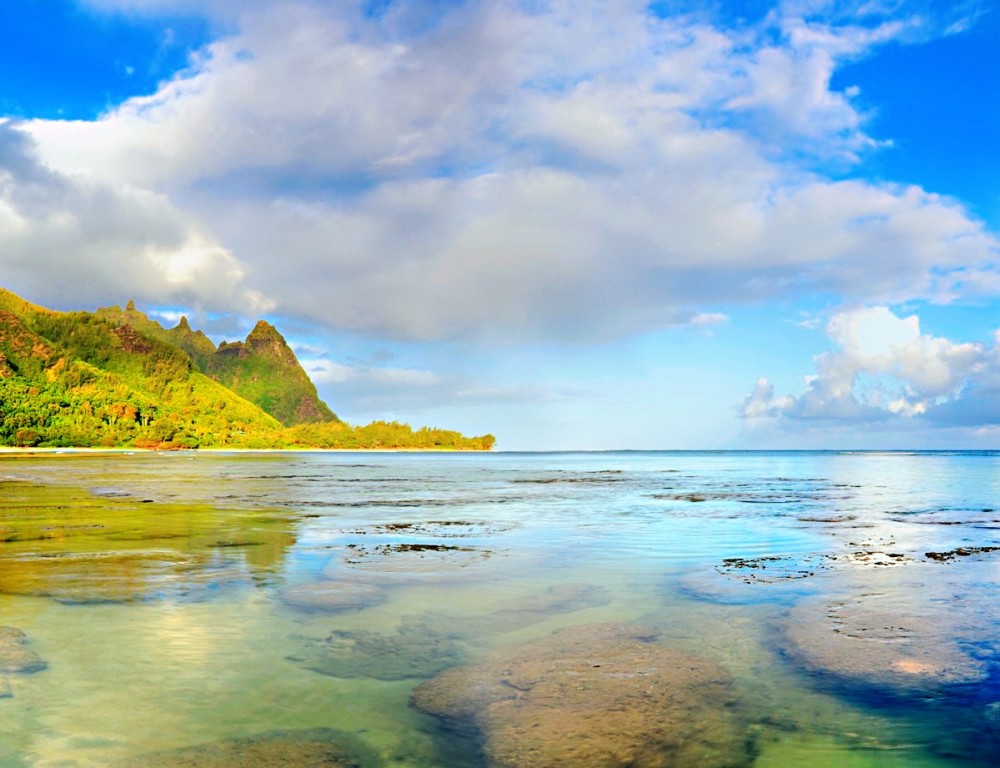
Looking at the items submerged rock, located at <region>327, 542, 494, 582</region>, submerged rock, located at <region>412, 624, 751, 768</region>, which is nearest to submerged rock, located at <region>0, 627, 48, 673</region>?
submerged rock, located at <region>412, 624, 751, 768</region>

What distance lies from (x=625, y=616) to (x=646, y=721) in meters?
4.63

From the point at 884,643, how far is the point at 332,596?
8988 mm

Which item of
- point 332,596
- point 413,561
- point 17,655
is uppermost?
point 17,655

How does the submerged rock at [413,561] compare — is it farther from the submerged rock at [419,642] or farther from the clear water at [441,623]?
the submerged rock at [419,642]

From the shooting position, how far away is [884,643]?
9.43m

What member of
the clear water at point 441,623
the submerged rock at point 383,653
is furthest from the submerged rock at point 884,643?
the submerged rock at point 383,653

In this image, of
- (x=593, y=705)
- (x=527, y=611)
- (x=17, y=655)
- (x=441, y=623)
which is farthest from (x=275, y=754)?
(x=527, y=611)

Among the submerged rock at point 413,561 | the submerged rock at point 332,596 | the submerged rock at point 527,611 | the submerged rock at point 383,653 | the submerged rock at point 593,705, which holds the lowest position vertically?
the submerged rock at point 413,561

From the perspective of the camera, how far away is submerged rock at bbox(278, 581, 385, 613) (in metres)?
11.6

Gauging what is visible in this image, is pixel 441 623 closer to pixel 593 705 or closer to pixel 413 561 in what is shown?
pixel 593 705

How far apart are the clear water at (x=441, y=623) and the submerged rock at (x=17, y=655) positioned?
0.18 metres

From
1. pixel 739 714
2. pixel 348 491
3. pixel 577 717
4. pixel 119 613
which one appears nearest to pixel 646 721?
pixel 577 717

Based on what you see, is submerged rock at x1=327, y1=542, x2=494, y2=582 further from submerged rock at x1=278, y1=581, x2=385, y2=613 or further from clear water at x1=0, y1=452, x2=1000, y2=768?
submerged rock at x1=278, y1=581, x2=385, y2=613

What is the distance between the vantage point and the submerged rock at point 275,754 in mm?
5613
